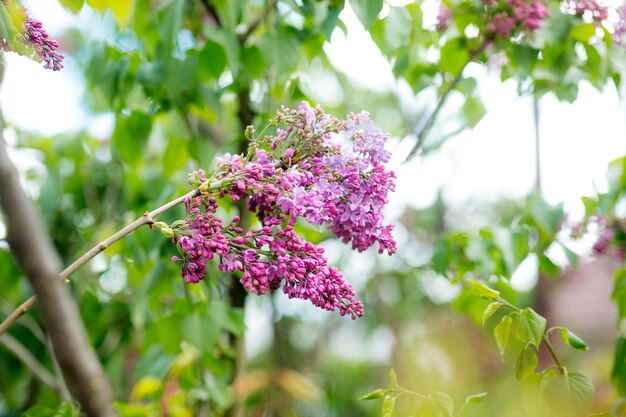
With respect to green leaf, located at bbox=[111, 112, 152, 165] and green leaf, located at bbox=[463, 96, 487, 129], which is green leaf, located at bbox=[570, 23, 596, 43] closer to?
green leaf, located at bbox=[463, 96, 487, 129]

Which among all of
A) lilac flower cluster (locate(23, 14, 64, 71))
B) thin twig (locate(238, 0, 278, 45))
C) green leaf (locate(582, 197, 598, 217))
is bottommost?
green leaf (locate(582, 197, 598, 217))

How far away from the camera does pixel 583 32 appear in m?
1.23

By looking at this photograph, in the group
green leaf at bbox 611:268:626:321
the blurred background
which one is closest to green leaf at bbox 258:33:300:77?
the blurred background

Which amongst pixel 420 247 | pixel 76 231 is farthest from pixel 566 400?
pixel 420 247

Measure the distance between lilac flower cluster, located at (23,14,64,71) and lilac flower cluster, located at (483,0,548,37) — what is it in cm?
84

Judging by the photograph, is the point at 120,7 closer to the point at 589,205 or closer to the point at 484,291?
the point at 484,291

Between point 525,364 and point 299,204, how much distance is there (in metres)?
0.41

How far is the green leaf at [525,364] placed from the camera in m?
0.85

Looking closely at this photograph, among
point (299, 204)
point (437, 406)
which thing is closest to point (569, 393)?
point (437, 406)

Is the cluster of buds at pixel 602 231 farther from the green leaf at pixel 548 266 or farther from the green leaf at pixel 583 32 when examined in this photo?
the green leaf at pixel 583 32

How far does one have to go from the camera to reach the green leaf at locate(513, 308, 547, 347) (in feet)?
2.59

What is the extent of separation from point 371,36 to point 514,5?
10.9 inches

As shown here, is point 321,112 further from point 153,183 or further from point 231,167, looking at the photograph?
point 153,183

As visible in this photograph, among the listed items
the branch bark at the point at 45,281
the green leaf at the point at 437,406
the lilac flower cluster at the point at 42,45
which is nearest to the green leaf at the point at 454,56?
the green leaf at the point at 437,406
